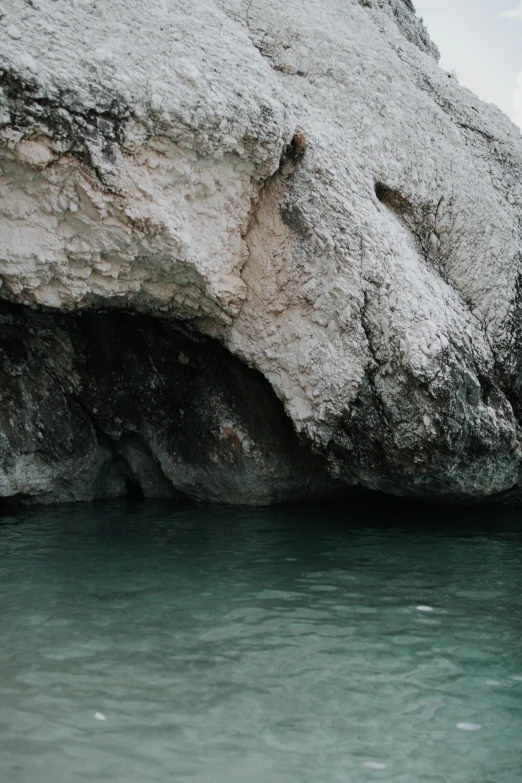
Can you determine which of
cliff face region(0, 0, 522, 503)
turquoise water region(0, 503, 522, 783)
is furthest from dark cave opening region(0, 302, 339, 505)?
turquoise water region(0, 503, 522, 783)

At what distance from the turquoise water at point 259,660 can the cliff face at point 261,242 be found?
2195mm

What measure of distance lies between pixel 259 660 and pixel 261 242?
5.87m

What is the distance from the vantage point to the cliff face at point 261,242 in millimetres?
8094

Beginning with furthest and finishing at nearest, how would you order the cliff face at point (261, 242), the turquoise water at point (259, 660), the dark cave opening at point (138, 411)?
the dark cave opening at point (138, 411) → the cliff face at point (261, 242) → the turquoise water at point (259, 660)

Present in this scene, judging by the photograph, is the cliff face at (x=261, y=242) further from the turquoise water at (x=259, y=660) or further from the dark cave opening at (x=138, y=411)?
the turquoise water at (x=259, y=660)

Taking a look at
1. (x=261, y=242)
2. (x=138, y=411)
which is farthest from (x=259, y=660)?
(x=138, y=411)

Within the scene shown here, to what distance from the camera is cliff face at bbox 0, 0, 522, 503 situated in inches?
319

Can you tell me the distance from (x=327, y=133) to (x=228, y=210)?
1.85 m

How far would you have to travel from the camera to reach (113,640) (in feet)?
18.1

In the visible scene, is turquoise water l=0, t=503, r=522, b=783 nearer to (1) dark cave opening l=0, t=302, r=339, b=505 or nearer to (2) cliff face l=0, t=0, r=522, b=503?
(2) cliff face l=0, t=0, r=522, b=503

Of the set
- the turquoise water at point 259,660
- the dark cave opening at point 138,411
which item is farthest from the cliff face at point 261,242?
the turquoise water at point 259,660

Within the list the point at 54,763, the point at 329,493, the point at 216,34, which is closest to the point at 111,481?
the point at 329,493

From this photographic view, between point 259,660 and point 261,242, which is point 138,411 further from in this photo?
A: point 259,660

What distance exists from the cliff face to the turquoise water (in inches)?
86.4
